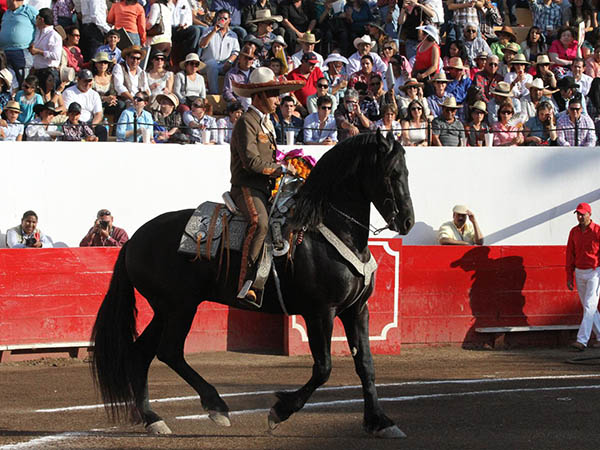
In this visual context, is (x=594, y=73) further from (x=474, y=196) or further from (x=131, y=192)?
(x=131, y=192)

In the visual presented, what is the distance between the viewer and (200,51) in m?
15.5

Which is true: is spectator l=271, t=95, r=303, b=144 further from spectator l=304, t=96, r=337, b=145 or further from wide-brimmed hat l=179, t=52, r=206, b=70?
wide-brimmed hat l=179, t=52, r=206, b=70

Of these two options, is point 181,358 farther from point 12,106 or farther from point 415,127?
point 415,127

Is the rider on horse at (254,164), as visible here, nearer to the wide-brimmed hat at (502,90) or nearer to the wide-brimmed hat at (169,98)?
the wide-brimmed hat at (169,98)

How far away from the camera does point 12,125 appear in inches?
481

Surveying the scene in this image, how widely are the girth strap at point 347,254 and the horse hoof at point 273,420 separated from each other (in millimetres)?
1038

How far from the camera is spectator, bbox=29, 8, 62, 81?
1397cm

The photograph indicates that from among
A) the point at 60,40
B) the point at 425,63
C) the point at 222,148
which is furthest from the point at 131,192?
the point at 425,63

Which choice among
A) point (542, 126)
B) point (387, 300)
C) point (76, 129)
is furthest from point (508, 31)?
point (76, 129)

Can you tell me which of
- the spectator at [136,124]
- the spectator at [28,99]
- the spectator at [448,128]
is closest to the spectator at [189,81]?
the spectator at [136,124]

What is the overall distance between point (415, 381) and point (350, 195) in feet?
10.2

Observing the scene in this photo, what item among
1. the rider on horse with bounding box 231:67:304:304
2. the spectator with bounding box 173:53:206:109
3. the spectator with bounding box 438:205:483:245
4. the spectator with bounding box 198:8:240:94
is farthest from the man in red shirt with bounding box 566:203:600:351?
the rider on horse with bounding box 231:67:304:304

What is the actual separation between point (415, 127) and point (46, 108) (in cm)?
490

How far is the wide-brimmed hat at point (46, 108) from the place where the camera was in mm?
12641
